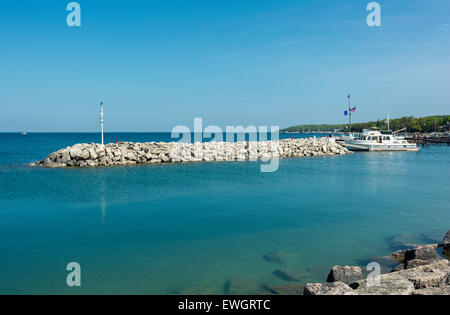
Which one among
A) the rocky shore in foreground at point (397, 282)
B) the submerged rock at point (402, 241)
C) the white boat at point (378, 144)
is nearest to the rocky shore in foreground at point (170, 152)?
the white boat at point (378, 144)

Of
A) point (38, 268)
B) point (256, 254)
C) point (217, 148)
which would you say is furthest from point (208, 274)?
point (217, 148)

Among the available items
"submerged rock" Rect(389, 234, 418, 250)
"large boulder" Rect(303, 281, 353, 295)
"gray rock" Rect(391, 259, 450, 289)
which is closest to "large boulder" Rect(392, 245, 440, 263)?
"submerged rock" Rect(389, 234, 418, 250)

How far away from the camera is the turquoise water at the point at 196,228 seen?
8953 mm

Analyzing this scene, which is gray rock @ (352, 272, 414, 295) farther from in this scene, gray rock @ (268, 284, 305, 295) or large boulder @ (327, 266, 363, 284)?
gray rock @ (268, 284, 305, 295)

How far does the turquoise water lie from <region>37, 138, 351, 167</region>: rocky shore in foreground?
29.2 ft

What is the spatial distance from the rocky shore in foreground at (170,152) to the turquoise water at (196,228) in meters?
8.89

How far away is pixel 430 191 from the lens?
2138 centimetres

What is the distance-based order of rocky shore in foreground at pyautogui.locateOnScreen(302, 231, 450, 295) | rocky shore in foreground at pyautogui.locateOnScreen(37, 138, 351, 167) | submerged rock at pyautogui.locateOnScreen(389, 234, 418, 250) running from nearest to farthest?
1. rocky shore in foreground at pyautogui.locateOnScreen(302, 231, 450, 295)
2. submerged rock at pyautogui.locateOnScreen(389, 234, 418, 250)
3. rocky shore in foreground at pyautogui.locateOnScreen(37, 138, 351, 167)

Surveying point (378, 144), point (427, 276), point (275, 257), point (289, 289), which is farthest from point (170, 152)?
point (378, 144)

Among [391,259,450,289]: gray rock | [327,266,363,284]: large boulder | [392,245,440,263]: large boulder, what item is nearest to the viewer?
[391,259,450,289]: gray rock

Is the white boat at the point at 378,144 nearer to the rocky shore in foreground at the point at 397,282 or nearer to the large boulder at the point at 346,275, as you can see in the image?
the rocky shore in foreground at the point at 397,282

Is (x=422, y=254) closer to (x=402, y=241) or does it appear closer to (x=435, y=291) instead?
(x=402, y=241)

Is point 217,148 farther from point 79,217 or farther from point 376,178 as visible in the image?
point 79,217

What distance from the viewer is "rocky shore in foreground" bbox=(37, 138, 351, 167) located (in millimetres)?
34094
